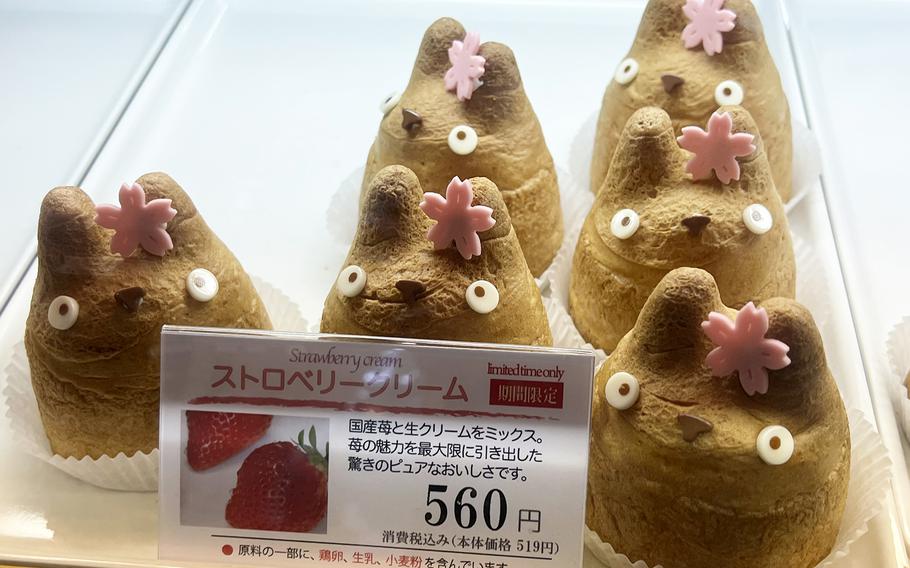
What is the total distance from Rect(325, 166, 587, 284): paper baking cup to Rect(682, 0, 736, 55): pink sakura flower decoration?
38 centimetres

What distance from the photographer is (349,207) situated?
2.11 meters

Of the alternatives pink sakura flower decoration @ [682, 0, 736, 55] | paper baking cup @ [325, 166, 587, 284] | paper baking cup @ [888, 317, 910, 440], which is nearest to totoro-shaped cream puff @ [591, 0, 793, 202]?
pink sakura flower decoration @ [682, 0, 736, 55]

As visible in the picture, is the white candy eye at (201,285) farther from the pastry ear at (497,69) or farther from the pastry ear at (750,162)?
the pastry ear at (750,162)

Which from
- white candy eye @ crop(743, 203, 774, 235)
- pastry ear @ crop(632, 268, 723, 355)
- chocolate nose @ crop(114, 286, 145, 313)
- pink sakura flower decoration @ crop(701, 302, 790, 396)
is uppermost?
white candy eye @ crop(743, 203, 774, 235)

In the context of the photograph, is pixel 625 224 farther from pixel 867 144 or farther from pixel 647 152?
pixel 867 144

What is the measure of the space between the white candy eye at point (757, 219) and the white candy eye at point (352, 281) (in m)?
0.61

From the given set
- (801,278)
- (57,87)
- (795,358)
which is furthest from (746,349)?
(57,87)

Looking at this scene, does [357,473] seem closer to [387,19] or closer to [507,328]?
[507,328]

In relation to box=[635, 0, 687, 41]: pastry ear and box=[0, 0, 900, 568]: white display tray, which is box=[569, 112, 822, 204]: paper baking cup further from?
box=[635, 0, 687, 41]: pastry ear

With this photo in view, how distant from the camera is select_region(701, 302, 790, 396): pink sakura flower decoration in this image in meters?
1.25

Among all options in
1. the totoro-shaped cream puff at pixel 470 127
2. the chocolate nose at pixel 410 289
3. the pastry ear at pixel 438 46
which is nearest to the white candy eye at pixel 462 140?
the totoro-shaped cream puff at pixel 470 127

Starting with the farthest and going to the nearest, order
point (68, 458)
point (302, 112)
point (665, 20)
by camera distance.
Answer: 1. point (302, 112)
2. point (665, 20)
3. point (68, 458)

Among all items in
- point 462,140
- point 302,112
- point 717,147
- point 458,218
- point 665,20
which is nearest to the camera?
point 458,218

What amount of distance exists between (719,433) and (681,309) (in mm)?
157
